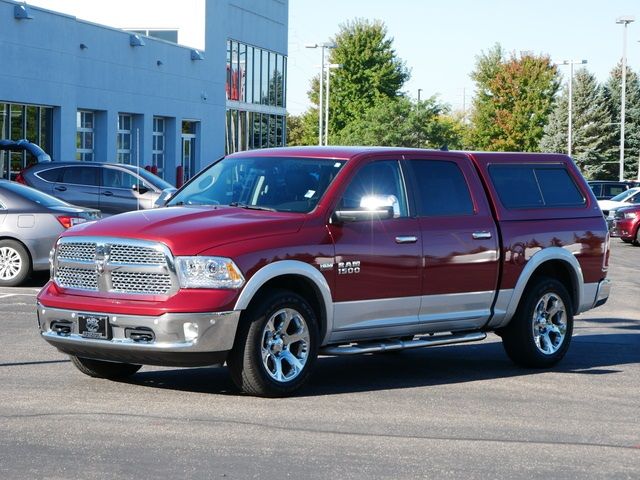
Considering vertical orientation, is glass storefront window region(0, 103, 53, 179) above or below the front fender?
above

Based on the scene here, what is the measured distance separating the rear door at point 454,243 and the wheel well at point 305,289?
1066 mm

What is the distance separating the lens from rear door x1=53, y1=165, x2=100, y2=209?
28312 millimetres

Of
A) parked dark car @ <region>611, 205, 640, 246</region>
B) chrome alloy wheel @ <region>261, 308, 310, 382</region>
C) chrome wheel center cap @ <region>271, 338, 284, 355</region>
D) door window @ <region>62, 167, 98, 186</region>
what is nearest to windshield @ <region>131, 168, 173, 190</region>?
door window @ <region>62, 167, 98, 186</region>

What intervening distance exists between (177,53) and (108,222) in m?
44.2

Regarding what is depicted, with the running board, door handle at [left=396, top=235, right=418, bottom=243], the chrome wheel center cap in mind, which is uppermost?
door handle at [left=396, top=235, right=418, bottom=243]

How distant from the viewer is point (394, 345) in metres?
11.0

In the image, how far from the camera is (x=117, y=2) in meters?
59.2

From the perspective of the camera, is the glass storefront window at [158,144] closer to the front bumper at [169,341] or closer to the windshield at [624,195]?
the windshield at [624,195]

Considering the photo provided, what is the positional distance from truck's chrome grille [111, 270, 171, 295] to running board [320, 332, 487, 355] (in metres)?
1.47

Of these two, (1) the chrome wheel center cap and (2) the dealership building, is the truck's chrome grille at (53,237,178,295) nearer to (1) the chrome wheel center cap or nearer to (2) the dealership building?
(1) the chrome wheel center cap

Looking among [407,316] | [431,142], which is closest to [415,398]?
[407,316]

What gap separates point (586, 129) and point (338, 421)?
94.1m

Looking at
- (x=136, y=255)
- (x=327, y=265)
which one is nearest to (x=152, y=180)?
(x=327, y=265)

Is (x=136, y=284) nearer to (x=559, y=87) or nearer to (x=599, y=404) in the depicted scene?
(x=599, y=404)
